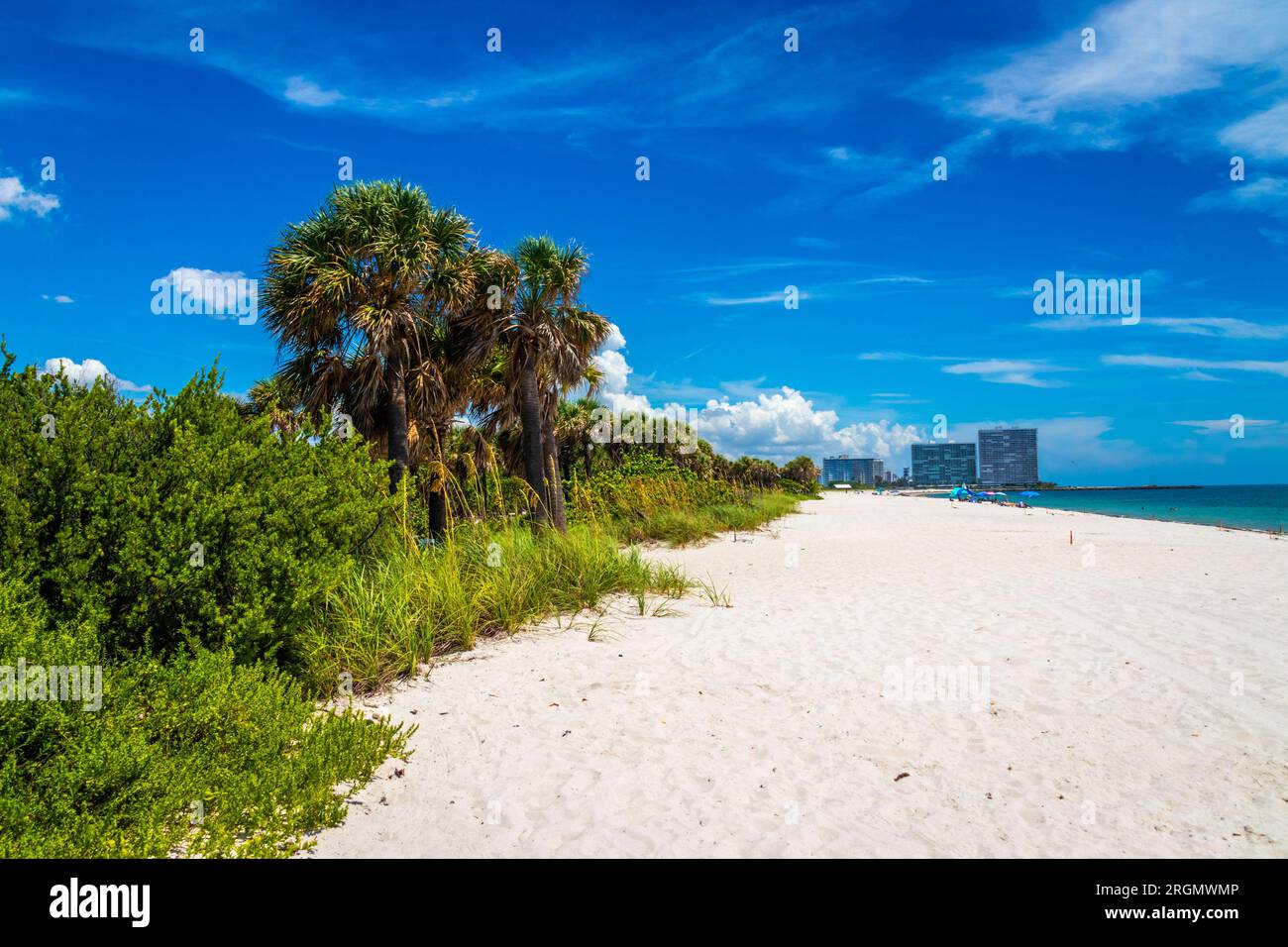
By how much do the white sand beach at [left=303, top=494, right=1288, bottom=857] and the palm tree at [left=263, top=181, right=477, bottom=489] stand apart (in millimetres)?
10313

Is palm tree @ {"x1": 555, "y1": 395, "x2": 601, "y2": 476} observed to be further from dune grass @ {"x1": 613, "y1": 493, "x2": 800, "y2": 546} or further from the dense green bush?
the dense green bush

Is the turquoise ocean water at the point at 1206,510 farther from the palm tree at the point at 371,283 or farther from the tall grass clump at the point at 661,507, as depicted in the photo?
the palm tree at the point at 371,283

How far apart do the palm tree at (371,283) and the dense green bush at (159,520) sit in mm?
9970

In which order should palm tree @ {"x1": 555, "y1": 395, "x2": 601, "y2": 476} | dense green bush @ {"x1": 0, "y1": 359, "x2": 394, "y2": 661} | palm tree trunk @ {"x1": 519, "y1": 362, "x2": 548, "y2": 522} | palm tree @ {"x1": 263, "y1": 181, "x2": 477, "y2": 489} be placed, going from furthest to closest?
palm tree @ {"x1": 555, "y1": 395, "x2": 601, "y2": 476} < palm tree trunk @ {"x1": 519, "y1": 362, "x2": 548, "y2": 522} < palm tree @ {"x1": 263, "y1": 181, "x2": 477, "y2": 489} < dense green bush @ {"x1": 0, "y1": 359, "x2": 394, "y2": 661}

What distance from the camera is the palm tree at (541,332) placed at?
17.8 meters

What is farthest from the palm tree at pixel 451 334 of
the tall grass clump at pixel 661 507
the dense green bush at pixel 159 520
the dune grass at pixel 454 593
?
the dense green bush at pixel 159 520

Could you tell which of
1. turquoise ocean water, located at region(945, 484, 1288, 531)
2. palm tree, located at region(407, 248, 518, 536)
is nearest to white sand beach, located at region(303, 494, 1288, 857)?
palm tree, located at region(407, 248, 518, 536)

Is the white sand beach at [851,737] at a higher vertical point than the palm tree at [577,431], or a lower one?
lower

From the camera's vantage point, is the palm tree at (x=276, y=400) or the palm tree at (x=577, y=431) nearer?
the palm tree at (x=276, y=400)

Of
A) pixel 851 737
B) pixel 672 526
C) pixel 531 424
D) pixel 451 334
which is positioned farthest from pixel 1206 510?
pixel 851 737

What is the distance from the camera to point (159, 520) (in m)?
4.88

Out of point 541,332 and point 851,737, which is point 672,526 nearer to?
point 541,332

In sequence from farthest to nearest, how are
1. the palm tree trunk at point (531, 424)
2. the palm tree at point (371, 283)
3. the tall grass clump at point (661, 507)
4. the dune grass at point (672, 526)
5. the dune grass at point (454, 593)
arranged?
the dune grass at point (672, 526)
the tall grass clump at point (661, 507)
the palm tree trunk at point (531, 424)
the palm tree at point (371, 283)
the dune grass at point (454, 593)

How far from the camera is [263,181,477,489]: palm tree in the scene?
1577cm
